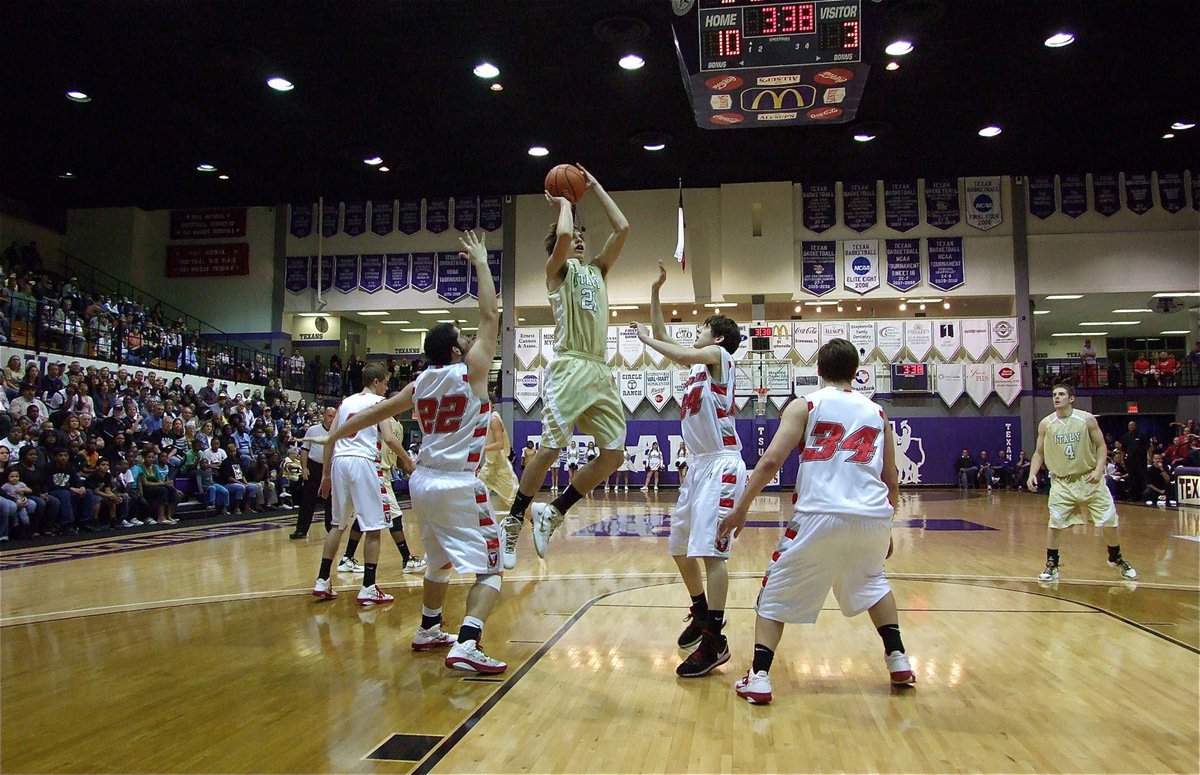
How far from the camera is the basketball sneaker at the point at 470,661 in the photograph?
396 centimetres

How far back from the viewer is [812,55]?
7.86m

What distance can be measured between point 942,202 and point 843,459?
68.9 feet

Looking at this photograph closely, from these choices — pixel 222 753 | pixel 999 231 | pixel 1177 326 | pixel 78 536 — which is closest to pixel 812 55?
pixel 222 753

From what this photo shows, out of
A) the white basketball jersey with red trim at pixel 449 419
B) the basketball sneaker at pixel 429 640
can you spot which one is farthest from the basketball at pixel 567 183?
the basketball sneaker at pixel 429 640

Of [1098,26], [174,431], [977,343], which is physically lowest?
[174,431]

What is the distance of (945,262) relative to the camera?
72.0ft

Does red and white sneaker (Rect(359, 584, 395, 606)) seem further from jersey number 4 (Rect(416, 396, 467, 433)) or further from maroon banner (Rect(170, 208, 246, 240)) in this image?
maroon banner (Rect(170, 208, 246, 240))

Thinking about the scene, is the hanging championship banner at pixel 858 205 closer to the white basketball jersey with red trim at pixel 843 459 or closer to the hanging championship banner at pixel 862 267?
the hanging championship banner at pixel 862 267

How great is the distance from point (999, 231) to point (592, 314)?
20.8 meters

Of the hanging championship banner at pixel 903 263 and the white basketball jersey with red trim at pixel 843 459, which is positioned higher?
the hanging championship banner at pixel 903 263

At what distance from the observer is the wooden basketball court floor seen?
2.94 meters

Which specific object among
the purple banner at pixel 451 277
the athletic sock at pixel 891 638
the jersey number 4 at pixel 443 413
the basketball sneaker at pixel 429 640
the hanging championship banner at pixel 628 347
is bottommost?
the basketball sneaker at pixel 429 640

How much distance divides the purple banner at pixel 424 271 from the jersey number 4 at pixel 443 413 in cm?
1974

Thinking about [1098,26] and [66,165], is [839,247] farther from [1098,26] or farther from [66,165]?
[66,165]
